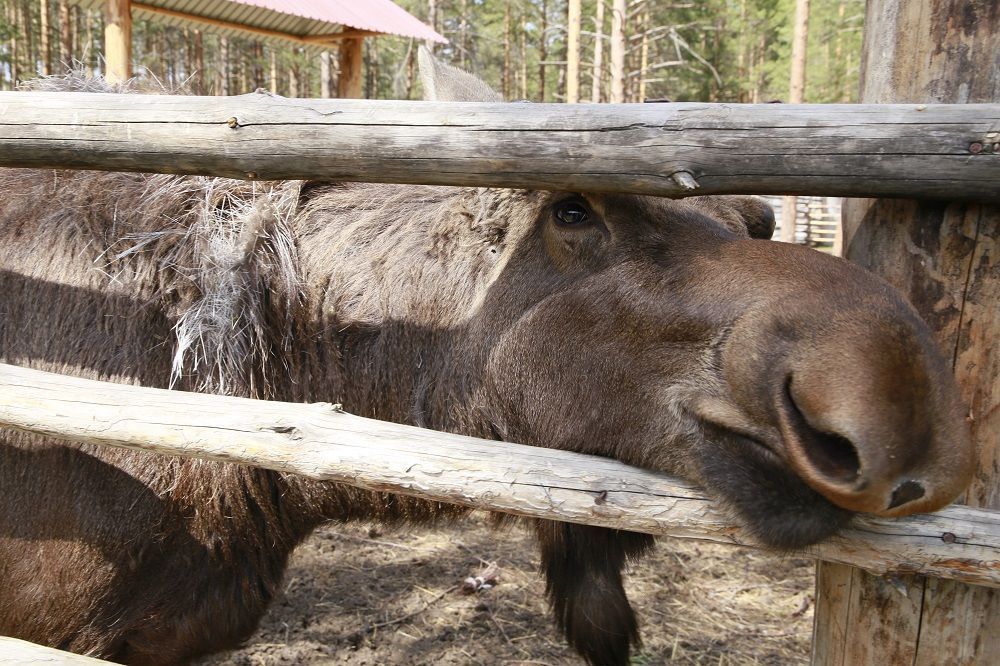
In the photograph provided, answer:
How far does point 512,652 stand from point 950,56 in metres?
3.53

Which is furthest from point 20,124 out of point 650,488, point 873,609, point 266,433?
point 873,609

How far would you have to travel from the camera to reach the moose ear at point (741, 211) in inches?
93.0

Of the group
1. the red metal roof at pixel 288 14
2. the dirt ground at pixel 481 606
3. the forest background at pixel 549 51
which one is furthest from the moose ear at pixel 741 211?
the forest background at pixel 549 51

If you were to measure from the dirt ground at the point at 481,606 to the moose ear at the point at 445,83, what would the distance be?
2.32 m

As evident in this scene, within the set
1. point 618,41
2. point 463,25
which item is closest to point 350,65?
point 618,41

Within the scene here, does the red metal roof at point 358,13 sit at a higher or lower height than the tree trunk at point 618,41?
lower

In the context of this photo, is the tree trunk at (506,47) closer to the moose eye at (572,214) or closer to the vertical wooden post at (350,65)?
the vertical wooden post at (350,65)

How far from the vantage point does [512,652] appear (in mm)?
4039

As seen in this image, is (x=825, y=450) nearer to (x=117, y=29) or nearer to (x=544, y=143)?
(x=544, y=143)

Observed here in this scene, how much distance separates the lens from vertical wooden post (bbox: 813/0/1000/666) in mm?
1765

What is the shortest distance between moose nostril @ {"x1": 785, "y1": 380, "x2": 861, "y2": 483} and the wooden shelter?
7.60 m

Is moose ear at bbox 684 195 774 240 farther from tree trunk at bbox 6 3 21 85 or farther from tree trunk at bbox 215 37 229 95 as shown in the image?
tree trunk at bbox 215 37 229 95

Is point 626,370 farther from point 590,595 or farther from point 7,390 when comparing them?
point 7,390

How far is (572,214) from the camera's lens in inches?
85.1
